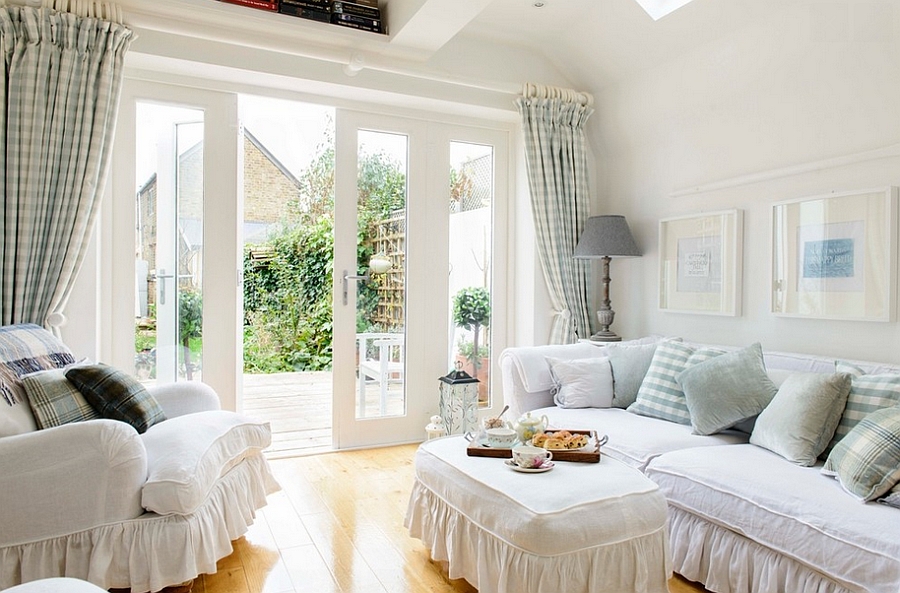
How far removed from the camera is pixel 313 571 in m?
2.20

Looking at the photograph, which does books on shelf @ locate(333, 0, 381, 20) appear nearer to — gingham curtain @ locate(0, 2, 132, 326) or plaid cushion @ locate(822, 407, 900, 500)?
gingham curtain @ locate(0, 2, 132, 326)

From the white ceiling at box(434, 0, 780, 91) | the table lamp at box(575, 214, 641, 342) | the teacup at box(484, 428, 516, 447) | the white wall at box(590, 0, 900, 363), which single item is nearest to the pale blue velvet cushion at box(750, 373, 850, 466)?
the white wall at box(590, 0, 900, 363)

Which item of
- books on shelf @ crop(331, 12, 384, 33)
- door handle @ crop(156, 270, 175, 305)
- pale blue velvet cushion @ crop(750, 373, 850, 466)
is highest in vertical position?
books on shelf @ crop(331, 12, 384, 33)

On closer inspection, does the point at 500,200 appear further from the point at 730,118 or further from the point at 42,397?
the point at 42,397

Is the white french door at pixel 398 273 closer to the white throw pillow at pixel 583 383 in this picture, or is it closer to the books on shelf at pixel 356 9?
the books on shelf at pixel 356 9

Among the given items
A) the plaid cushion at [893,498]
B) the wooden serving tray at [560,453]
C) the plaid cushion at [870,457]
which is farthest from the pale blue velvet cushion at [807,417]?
the wooden serving tray at [560,453]

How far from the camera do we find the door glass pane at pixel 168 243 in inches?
130

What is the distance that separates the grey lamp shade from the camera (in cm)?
369

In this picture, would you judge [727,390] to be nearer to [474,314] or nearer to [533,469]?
[533,469]

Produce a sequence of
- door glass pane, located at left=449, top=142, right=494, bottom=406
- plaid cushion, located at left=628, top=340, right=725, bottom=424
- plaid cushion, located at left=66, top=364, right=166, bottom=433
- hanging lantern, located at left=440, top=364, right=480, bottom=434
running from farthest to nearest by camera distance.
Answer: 1. door glass pane, located at left=449, top=142, right=494, bottom=406
2. hanging lantern, located at left=440, top=364, right=480, bottom=434
3. plaid cushion, located at left=628, top=340, right=725, bottom=424
4. plaid cushion, located at left=66, top=364, right=166, bottom=433

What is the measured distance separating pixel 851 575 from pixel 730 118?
7.97ft

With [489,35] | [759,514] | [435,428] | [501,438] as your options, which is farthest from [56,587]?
[489,35]

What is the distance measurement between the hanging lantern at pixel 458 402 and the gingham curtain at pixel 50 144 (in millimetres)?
2045

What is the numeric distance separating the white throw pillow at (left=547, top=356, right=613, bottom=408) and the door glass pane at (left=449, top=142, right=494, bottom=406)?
1048 mm
